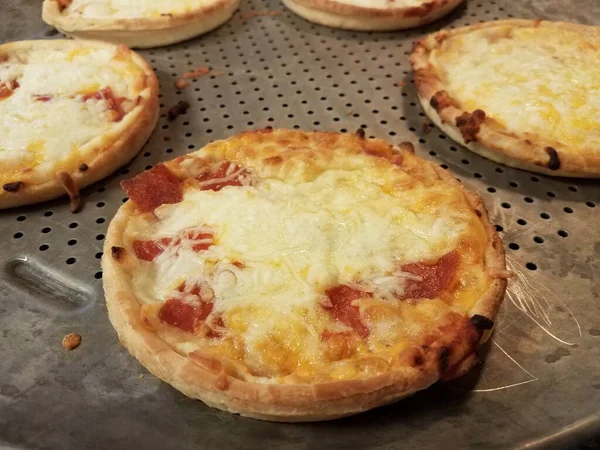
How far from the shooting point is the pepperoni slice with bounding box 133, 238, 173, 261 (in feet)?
7.60

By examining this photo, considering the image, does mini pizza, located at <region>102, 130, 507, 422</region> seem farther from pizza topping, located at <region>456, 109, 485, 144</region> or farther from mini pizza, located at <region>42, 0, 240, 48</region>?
mini pizza, located at <region>42, 0, 240, 48</region>

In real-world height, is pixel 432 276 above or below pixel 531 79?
below

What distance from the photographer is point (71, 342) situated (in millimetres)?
2213

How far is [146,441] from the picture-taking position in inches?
75.4

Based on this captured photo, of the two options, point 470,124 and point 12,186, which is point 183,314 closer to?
point 12,186

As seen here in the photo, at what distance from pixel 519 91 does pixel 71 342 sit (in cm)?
260

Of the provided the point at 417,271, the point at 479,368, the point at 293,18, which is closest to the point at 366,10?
the point at 293,18

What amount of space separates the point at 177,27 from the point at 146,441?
2.88 m

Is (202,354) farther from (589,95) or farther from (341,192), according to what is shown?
(589,95)

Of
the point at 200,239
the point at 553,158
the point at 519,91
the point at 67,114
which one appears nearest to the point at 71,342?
the point at 200,239

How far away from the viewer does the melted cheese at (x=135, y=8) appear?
388 cm

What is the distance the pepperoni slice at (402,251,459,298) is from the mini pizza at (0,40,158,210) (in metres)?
1.65

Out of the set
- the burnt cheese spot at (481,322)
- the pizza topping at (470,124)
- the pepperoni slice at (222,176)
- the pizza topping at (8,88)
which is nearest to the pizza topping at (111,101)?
the pizza topping at (8,88)

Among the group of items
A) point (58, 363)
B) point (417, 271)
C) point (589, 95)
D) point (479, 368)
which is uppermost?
point (589, 95)
